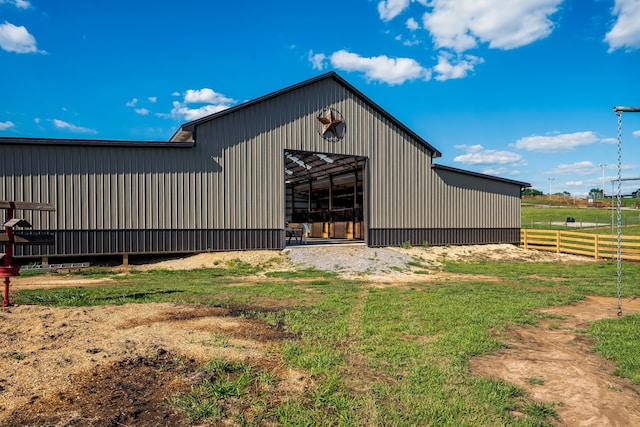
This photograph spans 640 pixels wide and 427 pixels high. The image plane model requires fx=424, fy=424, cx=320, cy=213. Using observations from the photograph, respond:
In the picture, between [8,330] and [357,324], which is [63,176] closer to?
[8,330]

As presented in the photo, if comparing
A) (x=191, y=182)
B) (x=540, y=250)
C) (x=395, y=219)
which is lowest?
(x=540, y=250)

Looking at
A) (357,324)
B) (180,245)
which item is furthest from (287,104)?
(357,324)

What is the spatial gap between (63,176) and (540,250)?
2354cm

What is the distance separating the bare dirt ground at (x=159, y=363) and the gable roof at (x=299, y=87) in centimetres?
1065

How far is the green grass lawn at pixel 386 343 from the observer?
355 centimetres

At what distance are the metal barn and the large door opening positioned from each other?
46.2 inches

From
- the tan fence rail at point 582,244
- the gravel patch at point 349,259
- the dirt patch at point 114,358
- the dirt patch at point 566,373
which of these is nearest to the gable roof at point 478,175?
the tan fence rail at point 582,244

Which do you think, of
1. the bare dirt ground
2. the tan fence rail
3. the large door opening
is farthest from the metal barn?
the bare dirt ground

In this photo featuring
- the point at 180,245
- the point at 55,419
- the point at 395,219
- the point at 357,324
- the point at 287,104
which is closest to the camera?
the point at 55,419

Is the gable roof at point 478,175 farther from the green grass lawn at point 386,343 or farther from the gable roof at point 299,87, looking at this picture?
the green grass lawn at point 386,343

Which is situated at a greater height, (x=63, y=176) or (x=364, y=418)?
(x=63, y=176)

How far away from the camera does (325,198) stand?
31.0 meters

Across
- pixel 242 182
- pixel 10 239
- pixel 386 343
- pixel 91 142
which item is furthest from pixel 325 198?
pixel 386 343

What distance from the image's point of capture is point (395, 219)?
2067cm
